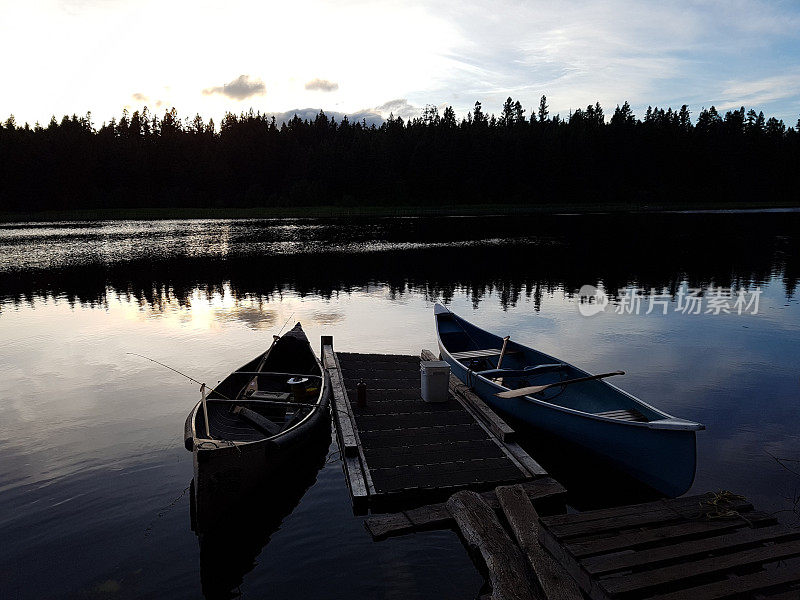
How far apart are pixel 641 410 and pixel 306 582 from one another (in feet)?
22.4

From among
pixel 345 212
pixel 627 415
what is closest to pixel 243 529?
pixel 627 415

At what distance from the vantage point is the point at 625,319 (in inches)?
952

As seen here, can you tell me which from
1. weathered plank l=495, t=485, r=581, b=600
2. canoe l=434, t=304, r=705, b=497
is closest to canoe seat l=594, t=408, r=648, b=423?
canoe l=434, t=304, r=705, b=497

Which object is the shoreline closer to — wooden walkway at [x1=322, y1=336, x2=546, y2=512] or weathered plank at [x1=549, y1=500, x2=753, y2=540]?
wooden walkway at [x1=322, y1=336, x2=546, y2=512]

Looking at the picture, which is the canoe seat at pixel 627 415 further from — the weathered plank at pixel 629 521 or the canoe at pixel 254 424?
the canoe at pixel 254 424

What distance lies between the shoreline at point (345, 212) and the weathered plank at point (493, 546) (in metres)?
101

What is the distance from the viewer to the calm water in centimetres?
808

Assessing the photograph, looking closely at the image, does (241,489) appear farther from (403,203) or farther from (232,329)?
(403,203)

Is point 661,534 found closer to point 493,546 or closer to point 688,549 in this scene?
point 688,549

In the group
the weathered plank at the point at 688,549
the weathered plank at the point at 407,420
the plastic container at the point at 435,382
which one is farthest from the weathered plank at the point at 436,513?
the plastic container at the point at 435,382

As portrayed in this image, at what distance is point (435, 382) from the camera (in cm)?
1313

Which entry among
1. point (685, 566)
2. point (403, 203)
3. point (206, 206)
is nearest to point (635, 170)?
point (403, 203)

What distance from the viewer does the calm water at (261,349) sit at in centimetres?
808

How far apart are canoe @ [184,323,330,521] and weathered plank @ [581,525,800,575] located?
17.7ft
